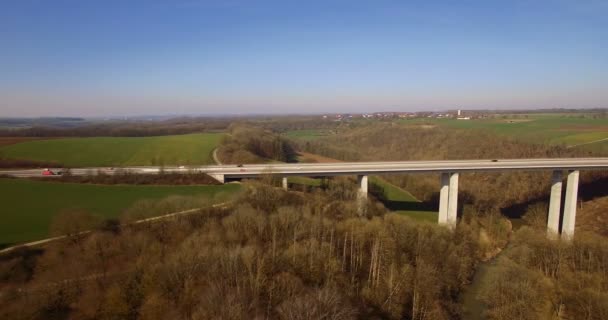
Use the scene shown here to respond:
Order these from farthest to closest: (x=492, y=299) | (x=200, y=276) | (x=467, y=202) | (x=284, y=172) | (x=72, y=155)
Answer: (x=72, y=155)
(x=467, y=202)
(x=284, y=172)
(x=492, y=299)
(x=200, y=276)

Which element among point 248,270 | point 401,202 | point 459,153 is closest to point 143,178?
point 248,270

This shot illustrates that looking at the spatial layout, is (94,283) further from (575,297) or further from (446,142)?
(446,142)

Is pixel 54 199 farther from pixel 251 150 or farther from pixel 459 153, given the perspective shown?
pixel 459 153

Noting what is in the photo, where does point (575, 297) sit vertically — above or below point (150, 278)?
below

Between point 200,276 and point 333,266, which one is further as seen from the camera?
point 333,266

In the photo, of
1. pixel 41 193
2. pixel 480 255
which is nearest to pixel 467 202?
pixel 480 255

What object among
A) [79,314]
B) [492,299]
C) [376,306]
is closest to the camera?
[79,314]

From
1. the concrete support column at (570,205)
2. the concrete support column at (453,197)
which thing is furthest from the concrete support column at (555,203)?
the concrete support column at (453,197)
